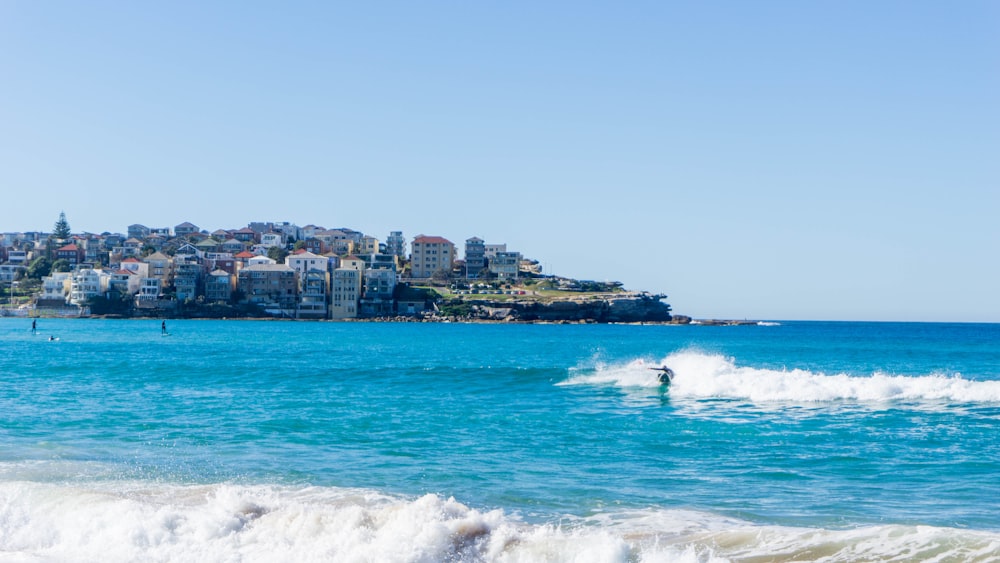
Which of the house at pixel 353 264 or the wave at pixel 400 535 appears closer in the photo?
the wave at pixel 400 535

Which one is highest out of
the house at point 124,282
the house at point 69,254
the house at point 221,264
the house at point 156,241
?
the house at point 156,241

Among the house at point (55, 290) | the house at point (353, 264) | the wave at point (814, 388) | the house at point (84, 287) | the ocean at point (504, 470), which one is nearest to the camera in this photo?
the ocean at point (504, 470)

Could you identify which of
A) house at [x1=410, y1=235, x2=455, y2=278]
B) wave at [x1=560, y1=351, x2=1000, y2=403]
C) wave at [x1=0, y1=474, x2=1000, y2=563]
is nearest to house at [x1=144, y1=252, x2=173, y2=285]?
house at [x1=410, y1=235, x2=455, y2=278]

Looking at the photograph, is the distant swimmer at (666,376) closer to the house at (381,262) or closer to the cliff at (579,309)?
the cliff at (579,309)

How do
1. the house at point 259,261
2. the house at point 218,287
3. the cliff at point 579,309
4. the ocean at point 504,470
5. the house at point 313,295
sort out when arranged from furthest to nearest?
the house at point 259,261 → the house at point 218,287 → the house at point 313,295 → the cliff at point 579,309 → the ocean at point 504,470

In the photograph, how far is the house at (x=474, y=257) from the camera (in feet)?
570

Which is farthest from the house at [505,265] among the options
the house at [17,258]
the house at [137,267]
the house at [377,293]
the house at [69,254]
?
the house at [17,258]

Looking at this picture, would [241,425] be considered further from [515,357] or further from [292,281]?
[292,281]

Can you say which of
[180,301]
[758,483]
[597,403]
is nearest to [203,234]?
[180,301]

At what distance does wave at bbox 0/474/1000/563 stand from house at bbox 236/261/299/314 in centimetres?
13672

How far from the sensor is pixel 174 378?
37844mm

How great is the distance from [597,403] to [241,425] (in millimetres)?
12018

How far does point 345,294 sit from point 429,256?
2667 cm

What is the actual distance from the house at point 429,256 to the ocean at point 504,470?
5305 inches
